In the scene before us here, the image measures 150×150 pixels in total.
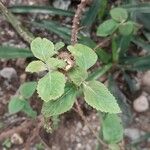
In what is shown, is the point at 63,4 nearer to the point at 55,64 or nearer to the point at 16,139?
the point at 16,139

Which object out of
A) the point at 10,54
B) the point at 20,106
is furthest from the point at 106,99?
Answer: the point at 10,54

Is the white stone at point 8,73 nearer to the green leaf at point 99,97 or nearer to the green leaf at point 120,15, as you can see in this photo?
the green leaf at point 120,15

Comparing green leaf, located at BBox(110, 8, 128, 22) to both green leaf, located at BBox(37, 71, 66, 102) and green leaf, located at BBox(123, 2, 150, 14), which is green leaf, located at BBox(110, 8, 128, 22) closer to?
green leaf, located at BBox(123, 2, 150, 14)

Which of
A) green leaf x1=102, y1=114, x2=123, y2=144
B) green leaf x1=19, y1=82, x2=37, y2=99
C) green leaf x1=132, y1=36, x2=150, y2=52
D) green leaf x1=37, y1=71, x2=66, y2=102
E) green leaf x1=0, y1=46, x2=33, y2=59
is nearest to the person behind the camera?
green leaf x1=37, y1=71, x2=66, y2=102

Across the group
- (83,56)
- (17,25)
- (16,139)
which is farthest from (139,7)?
(83,56)

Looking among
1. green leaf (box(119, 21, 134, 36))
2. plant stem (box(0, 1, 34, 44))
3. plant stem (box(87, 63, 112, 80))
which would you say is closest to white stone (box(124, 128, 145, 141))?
plant stem (box(87, 63, 112, 80))
